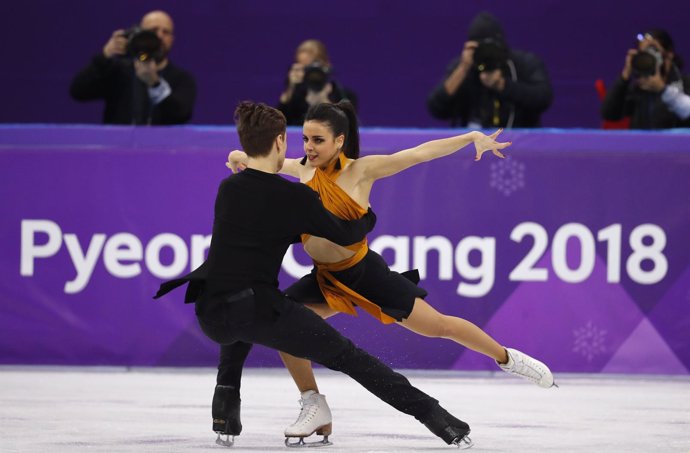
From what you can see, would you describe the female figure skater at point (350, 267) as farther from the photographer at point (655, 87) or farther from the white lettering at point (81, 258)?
the photographer at point (655, 87)

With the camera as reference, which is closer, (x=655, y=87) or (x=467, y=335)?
(x=467, y=335)

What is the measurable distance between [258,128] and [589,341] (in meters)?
3.46

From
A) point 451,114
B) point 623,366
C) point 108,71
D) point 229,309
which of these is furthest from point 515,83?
point 229,309

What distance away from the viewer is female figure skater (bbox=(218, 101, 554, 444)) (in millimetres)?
5555

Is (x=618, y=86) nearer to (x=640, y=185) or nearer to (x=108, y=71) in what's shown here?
(x=640, y=185)

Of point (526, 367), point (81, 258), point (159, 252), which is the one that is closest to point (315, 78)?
point (159, 252)

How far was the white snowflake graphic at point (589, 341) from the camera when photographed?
7953mm

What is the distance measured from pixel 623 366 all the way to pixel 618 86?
6.37 ft

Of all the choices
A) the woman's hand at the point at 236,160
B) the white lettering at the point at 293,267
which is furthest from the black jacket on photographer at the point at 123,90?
the woman's hand at the point at 236,160

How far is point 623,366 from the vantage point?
26.1ft

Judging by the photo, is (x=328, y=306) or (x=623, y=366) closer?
(x=328, y=306)

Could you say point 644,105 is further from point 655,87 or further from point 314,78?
point 314,78

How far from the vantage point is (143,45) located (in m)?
8.48

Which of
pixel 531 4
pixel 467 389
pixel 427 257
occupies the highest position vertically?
pixel 531 4
